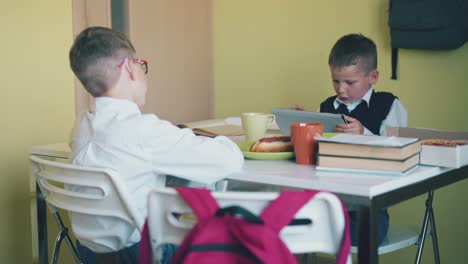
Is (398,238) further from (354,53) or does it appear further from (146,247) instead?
(146,247)

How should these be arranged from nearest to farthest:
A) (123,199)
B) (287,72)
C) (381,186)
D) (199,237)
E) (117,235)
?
1. (199,237)
2. (381,186)
3. (123,199)
4. (117,235)
5. (287,72)

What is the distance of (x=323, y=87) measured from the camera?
122 inches

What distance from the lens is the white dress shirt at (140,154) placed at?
1.68 metres

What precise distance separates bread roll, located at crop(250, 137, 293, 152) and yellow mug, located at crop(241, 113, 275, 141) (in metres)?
0.15

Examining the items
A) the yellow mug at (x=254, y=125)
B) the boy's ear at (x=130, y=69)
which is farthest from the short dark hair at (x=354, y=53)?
the boy's ear at (x=130, y=69)

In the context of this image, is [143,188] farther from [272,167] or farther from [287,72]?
[287,72]

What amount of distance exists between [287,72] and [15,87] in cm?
125

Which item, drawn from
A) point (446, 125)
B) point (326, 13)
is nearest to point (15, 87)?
point (326, 13)

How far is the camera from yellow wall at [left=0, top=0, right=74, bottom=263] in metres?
2.71

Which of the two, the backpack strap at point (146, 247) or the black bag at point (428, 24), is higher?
the black bag at point (428, 24)

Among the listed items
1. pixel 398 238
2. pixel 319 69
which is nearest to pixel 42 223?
pixel 398 238

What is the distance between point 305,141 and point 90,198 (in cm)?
57

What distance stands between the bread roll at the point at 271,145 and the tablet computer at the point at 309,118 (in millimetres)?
147

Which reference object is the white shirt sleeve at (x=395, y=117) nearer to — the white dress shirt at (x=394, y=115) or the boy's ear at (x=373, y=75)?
the white dress shirt at (x=394, y=115)
